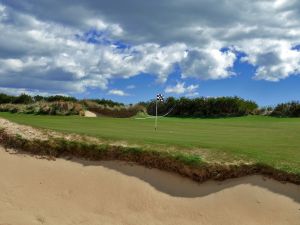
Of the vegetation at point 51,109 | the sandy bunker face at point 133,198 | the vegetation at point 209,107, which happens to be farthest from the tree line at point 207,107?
the sandy bunker face at point 133,198

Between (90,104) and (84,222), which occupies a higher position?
(90,104)

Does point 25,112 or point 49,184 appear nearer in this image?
point 49,184

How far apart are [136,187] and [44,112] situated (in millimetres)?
Result: 21969

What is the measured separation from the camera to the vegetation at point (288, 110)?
39.8 meters

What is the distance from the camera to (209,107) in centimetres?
4256

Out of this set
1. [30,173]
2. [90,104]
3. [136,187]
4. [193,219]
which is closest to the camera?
[193,219]

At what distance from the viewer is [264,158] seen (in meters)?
13.0

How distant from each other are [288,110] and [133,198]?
98.7ft

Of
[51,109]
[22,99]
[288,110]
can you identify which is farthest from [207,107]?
[22,99]

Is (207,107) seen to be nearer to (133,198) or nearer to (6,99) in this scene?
(6,99)

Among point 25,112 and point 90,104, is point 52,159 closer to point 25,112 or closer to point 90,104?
point 25,112

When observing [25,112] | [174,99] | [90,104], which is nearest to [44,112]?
[25,112]

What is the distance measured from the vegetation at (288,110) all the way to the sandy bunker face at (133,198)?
28.8m

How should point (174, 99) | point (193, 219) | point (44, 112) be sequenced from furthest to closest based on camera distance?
point (174, 99)
point (44, 112)
point (193, 219)
